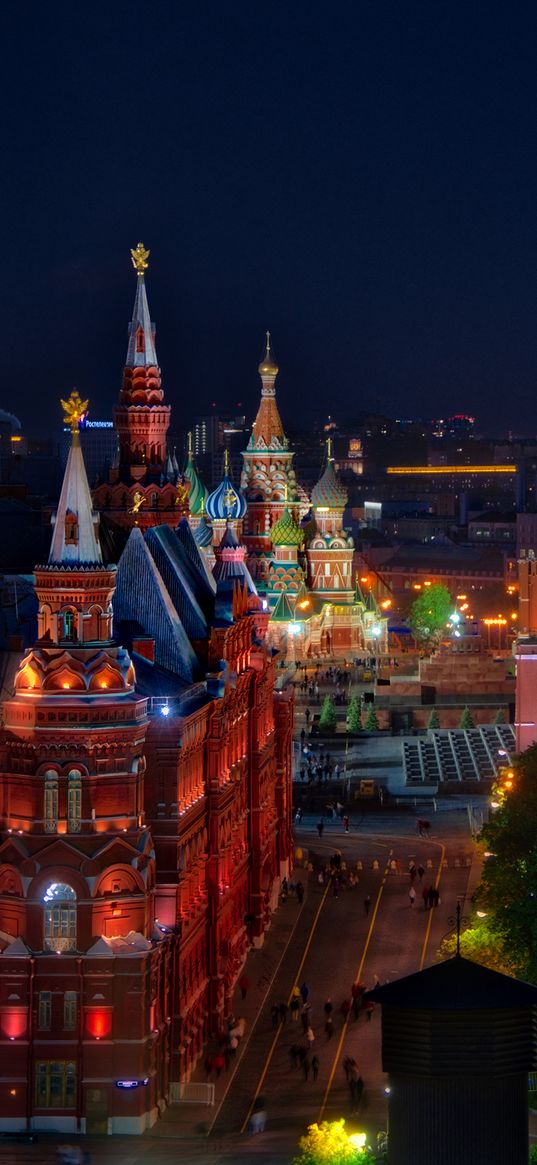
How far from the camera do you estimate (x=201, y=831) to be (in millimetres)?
60250

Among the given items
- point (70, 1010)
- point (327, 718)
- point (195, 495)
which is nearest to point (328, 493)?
point (195, 495)

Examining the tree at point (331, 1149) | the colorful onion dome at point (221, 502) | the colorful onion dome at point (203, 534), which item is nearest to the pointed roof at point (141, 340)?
the tree at point (331, 1149)

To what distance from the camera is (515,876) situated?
193 feet

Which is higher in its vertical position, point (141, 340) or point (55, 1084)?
point (141, 340)

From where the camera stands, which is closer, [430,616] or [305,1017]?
[305,1017]

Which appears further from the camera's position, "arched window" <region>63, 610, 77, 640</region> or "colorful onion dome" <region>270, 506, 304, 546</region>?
"colorful onion dome" <region>270, 506, 304, 546</region>

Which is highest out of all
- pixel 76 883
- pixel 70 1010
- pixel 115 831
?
pixel 115 831

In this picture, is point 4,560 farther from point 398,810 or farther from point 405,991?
point 405,991

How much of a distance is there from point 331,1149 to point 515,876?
16583 millimetres

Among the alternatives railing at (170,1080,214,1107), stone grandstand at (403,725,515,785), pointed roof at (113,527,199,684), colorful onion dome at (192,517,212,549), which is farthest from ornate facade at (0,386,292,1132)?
colorful onion dome at (192,517,212,549)

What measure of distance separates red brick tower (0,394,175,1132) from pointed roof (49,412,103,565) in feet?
0.22

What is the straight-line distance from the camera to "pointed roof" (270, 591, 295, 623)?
136500 millimetres

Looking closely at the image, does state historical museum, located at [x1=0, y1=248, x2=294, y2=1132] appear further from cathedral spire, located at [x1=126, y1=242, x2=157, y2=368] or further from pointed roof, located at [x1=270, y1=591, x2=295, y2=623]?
pointed roof, located at [x1=270, y1=591, x2=295, y2=623]

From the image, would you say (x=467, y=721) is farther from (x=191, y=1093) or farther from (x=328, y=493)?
(x=191, y=1093)
